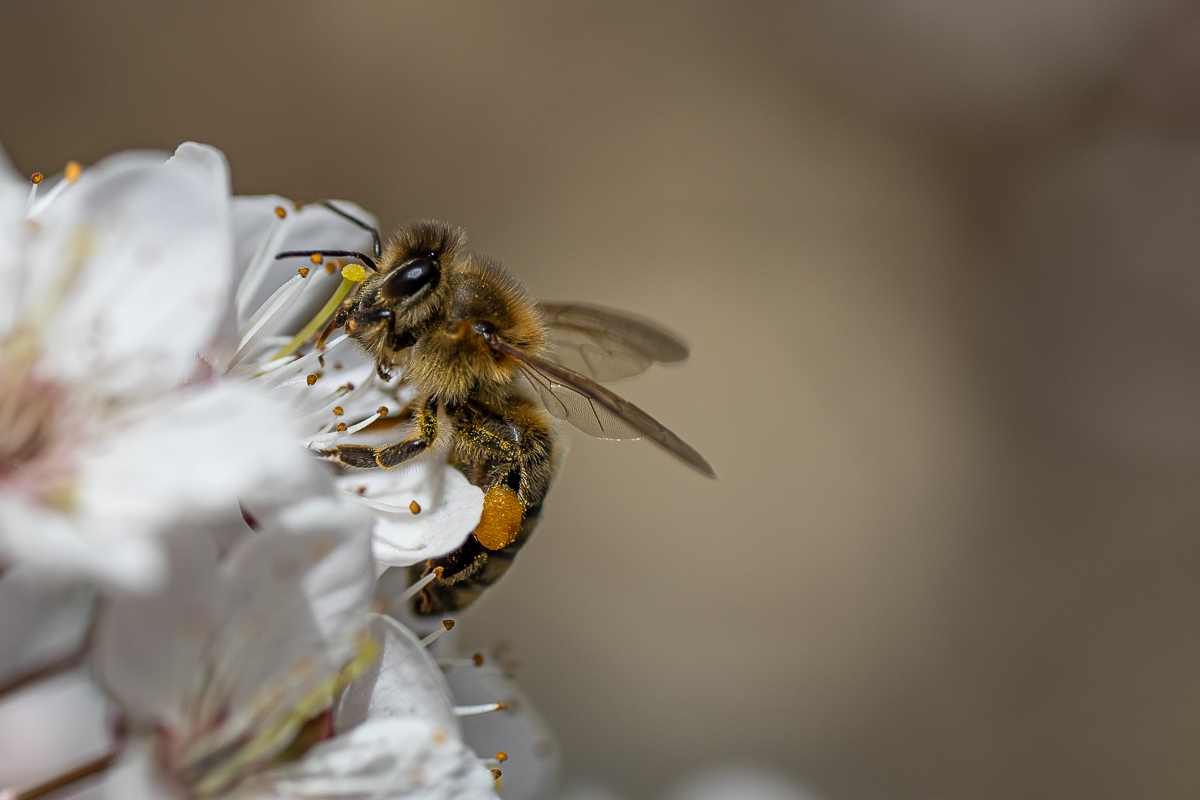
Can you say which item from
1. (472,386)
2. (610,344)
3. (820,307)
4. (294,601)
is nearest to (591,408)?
(472,386)

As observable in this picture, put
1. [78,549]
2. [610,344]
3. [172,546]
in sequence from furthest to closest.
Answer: [610,344] → [172,546] → [78,549]

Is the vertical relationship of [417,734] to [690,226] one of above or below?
below

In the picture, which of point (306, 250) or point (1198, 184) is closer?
point (306, 250)

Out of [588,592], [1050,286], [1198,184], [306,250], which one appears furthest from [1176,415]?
[306,250]

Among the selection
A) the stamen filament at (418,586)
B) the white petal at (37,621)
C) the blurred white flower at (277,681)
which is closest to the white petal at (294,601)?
the blurred white flower at (277,681)

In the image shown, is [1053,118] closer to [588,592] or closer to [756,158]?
[756,158]

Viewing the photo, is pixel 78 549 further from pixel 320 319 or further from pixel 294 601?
pixel 320 319

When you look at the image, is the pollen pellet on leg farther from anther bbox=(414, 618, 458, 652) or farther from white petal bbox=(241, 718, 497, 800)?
white petal bbox=(241, 718, 497, 800)
